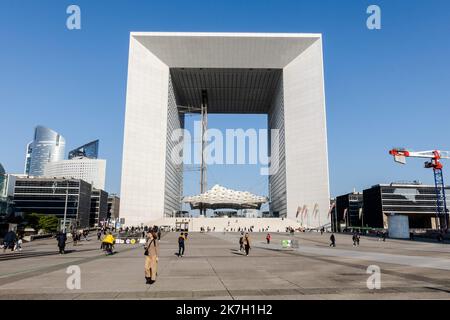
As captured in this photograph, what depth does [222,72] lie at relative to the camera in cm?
10675

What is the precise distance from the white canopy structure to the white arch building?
542 inches

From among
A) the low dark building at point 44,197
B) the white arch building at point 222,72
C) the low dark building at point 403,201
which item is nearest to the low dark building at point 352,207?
the low dark building at point 403,201

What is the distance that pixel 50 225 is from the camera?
100 metres

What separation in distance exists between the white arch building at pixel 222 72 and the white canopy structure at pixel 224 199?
13.8 meters

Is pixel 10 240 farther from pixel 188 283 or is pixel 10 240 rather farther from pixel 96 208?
pixel 96 208

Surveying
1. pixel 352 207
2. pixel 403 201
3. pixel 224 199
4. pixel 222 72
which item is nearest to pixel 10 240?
pixel 222 72

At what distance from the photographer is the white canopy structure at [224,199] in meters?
117

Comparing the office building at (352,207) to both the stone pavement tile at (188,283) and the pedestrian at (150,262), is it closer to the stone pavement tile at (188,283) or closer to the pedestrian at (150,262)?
the stone pavement tile at (188,283)

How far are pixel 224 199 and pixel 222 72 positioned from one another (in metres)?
41.8

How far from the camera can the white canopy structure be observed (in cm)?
11662

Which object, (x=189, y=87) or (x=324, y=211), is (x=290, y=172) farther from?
(x=189, y=87)
